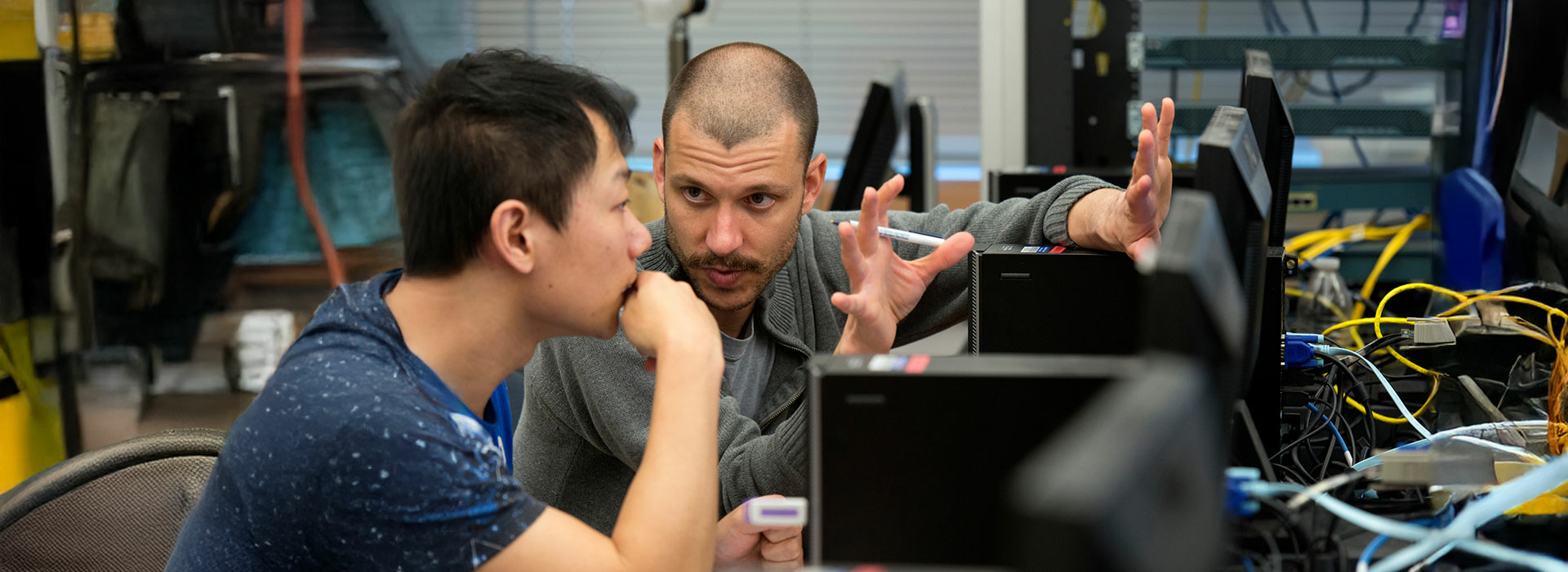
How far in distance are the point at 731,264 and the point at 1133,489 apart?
980 millimetres

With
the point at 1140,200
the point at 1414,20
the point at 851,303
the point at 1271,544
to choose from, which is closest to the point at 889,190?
the point at 851,303

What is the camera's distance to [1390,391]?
1.22m

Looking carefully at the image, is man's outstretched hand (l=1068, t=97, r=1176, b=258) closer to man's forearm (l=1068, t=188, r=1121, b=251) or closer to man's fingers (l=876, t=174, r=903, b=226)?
man's forearm (l=1068, t=188, r=1121, b=251)

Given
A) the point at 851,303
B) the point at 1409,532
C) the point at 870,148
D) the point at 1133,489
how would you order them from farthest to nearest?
the point at 870,148 < the point at 851,303 < the point at 1409,532 < the point at 1133,489

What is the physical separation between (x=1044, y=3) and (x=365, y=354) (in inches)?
66.5

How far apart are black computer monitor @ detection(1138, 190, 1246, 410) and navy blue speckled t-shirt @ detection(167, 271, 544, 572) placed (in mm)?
502

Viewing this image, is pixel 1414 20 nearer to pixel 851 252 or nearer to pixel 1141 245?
pixel 1141 245

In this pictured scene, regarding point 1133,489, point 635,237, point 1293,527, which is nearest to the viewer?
point 1133,489

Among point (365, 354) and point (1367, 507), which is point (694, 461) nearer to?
point (365, 354)

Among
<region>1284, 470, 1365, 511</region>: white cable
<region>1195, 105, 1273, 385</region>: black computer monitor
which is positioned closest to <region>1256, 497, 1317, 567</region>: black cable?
<region>1284, 470, 1365, 511</region>: white cable

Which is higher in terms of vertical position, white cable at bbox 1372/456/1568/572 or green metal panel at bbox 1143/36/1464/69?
green metal panel at bbox 1143/36/1464/69

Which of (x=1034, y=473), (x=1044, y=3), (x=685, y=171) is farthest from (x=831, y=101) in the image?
(x=1034, y=473)

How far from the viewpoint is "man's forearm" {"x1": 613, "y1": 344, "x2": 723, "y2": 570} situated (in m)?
0.90

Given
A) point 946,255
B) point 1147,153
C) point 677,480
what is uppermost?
point 1147,153
